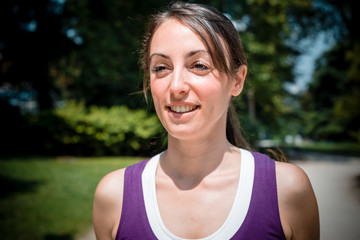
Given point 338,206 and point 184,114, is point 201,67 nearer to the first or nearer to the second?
point 184,114

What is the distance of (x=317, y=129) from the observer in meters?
36.9

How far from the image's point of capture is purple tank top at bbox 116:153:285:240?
1.24 m

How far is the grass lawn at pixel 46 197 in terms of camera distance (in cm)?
437

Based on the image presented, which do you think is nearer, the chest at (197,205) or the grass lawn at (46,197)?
the chest at (197,205)

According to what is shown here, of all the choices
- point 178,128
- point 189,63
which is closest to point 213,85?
point 189,63

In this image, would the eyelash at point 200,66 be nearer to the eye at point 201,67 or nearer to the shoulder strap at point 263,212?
the eye at point 201,67

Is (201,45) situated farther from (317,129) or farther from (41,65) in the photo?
(317,129)

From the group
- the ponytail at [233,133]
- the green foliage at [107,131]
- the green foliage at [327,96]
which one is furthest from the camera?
the green foliage at [327,96]

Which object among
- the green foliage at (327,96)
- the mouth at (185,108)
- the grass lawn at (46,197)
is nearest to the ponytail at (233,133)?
the mouth at (185,108)

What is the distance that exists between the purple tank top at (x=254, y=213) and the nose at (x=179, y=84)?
1.75ft

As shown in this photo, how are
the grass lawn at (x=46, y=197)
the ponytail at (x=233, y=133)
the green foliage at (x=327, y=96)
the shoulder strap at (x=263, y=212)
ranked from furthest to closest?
the green foliage at (x=327, y=96), the grass lawn at (x=46, y=197), the ponytail at (x=233, y=133), the shoulder strap at (x=263, y=212)

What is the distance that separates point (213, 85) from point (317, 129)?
4013 cm

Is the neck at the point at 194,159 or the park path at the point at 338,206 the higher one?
the neck at the point at 194,159

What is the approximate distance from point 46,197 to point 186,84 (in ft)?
19.0
